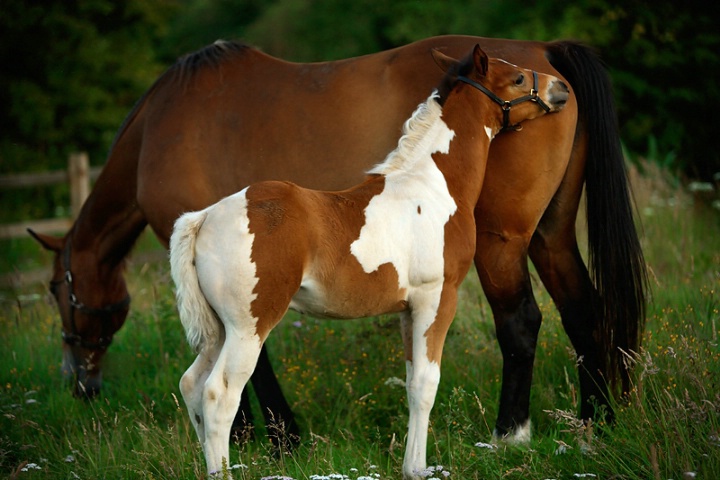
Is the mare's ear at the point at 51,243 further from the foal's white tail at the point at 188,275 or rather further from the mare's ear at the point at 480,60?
the mare's ear at the point at 480,60

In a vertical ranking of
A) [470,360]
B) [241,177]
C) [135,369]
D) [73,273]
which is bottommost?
[135,369]

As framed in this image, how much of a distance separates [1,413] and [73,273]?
0.96m

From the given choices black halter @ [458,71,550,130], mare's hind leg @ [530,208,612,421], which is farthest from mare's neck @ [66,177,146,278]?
mare's hind leg @ [530,208,612,421]

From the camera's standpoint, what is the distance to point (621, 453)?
323 cm

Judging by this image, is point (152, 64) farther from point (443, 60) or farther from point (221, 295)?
point (221, 295)

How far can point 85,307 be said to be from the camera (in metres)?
4.86

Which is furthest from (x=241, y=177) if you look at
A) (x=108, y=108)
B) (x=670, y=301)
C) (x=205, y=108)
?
(x=108, y=108)

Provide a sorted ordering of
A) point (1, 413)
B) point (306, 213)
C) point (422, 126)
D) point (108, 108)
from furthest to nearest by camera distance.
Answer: point (108, 108) < point (1, 413) < point (422, 126) < point (306, 213)

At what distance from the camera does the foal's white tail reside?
3072 millimetres

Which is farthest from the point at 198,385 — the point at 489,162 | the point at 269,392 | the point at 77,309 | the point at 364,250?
the point at 77,309

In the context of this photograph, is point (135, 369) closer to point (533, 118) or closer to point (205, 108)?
point (205, 108)

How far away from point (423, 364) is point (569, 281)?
1389 millimetres

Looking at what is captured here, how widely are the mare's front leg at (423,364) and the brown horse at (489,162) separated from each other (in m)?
0.73

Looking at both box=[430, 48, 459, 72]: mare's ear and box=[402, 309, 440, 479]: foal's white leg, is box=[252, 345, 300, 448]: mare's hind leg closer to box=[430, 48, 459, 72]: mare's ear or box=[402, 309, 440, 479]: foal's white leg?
box=[402, 309, 440, 479]: foal's white leg
